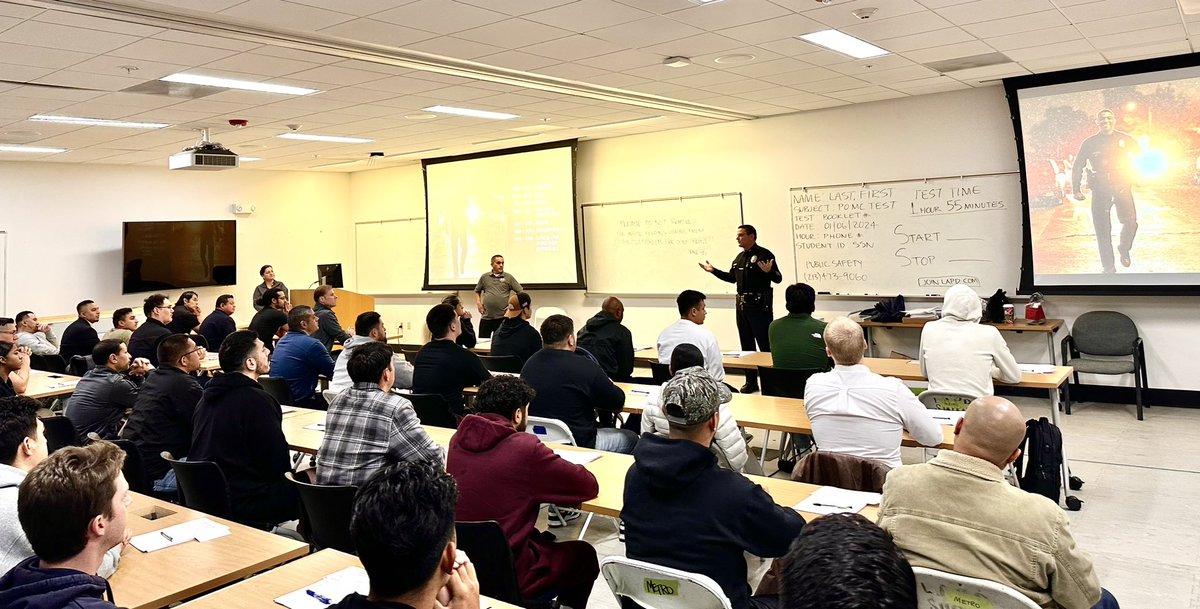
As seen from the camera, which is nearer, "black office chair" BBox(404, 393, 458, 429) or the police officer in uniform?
"black office chair" BBox(404, 393, 458, 429)

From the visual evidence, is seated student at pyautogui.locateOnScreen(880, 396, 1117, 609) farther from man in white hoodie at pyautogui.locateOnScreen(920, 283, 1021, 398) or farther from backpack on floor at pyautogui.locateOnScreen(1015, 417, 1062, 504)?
man in white hoodie at pyautogui.locateOnScreen(920, 283, 1021, 398)

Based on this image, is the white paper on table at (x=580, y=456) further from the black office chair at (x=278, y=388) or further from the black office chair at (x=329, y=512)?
the black office chair at (x=278, y=388)

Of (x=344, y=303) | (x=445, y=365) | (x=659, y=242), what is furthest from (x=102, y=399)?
(x=344, y=303)

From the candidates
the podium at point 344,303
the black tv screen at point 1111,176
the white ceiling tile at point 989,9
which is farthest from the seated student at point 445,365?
the podium at point 344,303

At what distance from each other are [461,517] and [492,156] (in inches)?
362

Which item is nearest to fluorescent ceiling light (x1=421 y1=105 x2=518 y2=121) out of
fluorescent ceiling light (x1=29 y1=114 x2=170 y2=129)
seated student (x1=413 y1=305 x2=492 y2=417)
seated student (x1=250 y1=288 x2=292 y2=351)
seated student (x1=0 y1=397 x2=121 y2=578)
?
seated student (x1=250 y1=288 x2=292 y2=351)

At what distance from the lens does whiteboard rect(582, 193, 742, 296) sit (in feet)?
32.4

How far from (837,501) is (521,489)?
3.59 ft

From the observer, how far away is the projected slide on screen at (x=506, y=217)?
11.1 metres

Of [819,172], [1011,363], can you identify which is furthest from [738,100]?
[1011,363]

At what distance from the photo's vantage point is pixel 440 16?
15.9ft

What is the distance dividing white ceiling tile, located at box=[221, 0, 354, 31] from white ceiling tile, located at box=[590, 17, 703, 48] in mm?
1633

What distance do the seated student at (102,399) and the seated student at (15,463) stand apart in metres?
2.31

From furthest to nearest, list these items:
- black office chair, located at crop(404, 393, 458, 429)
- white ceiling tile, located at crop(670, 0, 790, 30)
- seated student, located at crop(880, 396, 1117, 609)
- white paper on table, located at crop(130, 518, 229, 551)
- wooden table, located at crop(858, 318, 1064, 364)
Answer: wooden table, located at crop(858, 318, 1064, 364) → black office chair, located at crop(404, 393, 458, 429) → white ceiling tile, located at crop(670, 0, 790, 30) → white paper on table, located at crop(130, 518, 229, 551) → seated student, located at crop(880, 396, 1117, 609)
